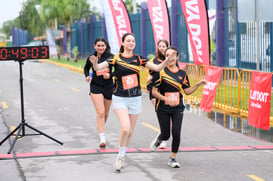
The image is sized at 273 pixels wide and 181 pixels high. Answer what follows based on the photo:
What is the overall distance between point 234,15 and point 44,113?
10366 millimetres

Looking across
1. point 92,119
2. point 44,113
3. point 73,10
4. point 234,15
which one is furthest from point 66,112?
point 73,10

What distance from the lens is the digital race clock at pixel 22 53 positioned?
31.7ft

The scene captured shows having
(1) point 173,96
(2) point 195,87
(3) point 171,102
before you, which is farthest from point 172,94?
(2) point 195,87

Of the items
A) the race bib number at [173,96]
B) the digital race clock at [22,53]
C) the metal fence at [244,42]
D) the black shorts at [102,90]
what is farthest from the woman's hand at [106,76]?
the metal fence at [244,42]

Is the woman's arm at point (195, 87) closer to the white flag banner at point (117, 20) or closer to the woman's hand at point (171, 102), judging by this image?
the woman's hand at point (171, 102)

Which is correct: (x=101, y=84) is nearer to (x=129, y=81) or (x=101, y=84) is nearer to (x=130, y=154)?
(x=130, y=154)

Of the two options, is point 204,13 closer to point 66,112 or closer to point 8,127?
point 66,112

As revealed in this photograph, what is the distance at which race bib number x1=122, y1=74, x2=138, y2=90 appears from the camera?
8.02m

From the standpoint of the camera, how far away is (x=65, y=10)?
56375 millimetres

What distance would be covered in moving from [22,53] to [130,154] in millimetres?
2638

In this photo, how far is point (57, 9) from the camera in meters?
58.2

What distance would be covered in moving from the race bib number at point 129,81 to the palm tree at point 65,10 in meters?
48.0

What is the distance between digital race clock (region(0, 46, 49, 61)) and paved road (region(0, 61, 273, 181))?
157 cm

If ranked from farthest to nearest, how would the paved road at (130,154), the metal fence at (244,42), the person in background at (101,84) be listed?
the metal fence at (244,42) → the person in background at (101,84) → the paved road at (130,154)
